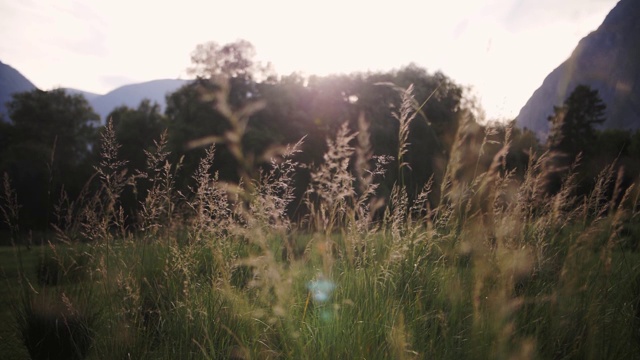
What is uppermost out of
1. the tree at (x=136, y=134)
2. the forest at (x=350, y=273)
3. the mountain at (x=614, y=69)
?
the mountain at (x=614, y=69)

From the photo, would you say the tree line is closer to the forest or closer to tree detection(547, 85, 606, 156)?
tree detection(547, 85, 606, 156)

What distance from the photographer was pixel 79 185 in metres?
21.4

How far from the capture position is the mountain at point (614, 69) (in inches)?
4611

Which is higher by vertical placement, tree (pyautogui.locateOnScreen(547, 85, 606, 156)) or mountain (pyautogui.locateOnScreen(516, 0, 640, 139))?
mountain (pyautogui.locateOnScreen(516, 0, 640, 139))

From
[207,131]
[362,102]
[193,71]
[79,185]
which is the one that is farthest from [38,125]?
[362,102]

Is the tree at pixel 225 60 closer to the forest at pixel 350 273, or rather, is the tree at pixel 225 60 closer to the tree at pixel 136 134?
the tree at pixel 136 134

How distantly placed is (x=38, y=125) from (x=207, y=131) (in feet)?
66.2

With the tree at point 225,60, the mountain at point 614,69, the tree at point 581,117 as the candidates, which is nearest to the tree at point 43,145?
the tree at point 225,60

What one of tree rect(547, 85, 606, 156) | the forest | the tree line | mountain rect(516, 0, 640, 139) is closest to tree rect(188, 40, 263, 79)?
the tree line

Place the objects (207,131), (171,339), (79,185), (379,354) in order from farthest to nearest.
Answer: (79,185)
(207,131)
(171,339)
(379,354)

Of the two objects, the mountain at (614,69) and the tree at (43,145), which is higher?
the mountain at (614,69)

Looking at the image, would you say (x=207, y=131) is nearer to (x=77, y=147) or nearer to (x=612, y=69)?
(x=77, y=147)

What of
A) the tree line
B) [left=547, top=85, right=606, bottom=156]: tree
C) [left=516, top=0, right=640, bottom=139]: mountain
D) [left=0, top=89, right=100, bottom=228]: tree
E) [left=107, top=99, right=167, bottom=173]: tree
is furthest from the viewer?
[left=516, top=0, right=640, bottom=139]: mountain

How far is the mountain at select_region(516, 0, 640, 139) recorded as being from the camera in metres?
117
